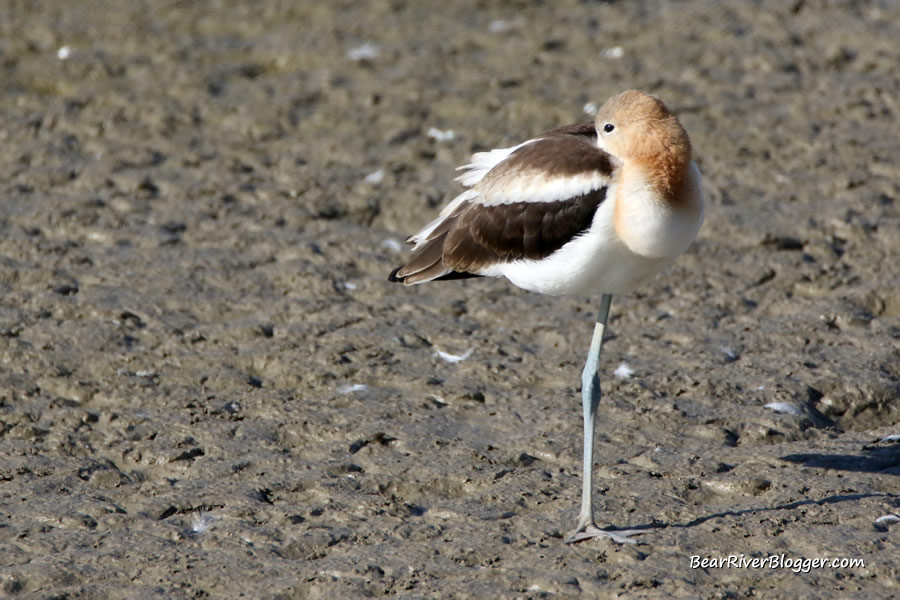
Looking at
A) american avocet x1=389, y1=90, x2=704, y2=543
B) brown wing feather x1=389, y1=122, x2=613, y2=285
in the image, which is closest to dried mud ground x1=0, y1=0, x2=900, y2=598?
american avocet x1=389, y1=90, x2=704, y2=543

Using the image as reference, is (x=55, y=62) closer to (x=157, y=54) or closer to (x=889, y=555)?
(x=157, y=54)

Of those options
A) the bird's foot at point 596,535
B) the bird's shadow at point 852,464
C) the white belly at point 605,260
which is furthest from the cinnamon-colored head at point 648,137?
the bird's shadow at point 852,464

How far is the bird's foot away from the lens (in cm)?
443

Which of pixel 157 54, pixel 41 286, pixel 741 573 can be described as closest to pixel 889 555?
pixel 741 573

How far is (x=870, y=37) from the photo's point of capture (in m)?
9.42

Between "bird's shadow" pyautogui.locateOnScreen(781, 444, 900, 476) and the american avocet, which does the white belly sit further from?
"bird's shadow" pyautogui.locateOnScreen(781, 444, 900, 476)

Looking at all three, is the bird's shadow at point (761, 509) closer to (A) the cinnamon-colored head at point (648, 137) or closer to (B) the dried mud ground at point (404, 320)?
(B) the dried mud ground at point (404, 320)

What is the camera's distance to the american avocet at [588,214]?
426cm

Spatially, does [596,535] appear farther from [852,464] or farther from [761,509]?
[852,464]

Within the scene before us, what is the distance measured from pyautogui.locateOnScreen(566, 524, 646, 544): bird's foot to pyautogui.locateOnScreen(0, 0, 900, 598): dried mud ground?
41 mm

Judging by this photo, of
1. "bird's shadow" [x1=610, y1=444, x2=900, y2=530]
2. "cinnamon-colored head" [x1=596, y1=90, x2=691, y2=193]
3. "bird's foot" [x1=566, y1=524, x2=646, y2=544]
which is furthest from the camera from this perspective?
"bird's shadow" [x1=610, y1=444, x2=900, y2=530]

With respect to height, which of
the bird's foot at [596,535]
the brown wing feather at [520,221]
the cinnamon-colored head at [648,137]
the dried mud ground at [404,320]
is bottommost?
the dried mud ground at [404,320]

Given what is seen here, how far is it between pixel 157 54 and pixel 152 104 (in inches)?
34.4

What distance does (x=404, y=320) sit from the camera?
630cm
